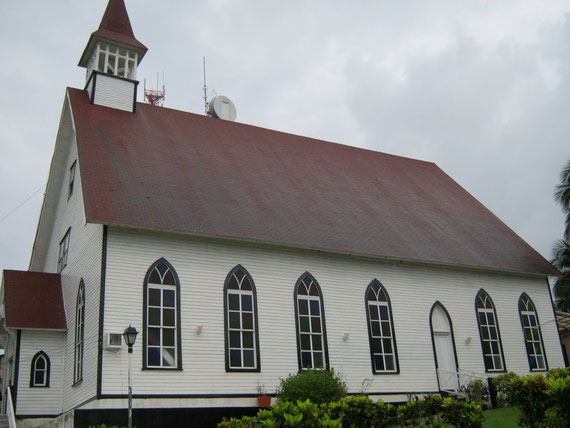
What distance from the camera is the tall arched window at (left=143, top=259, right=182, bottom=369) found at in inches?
677

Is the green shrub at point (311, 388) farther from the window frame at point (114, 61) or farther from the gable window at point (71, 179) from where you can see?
the window frame at point (114, 61)

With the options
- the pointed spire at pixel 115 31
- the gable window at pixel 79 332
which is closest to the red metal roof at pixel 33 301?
the gable window at pixel 79 332

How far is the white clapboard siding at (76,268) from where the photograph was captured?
1736 centimetres

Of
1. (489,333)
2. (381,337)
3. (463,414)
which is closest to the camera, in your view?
(463,414)

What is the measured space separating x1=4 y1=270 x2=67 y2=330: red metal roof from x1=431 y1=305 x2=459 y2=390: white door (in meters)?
12.4

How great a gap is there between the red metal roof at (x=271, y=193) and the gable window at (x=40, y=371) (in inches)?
216

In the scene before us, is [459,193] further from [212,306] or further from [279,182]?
[212,306]

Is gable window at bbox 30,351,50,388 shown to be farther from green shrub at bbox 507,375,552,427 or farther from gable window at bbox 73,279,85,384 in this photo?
green shrub at bbox 507,375,552,427

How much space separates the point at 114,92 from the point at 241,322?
10531mm

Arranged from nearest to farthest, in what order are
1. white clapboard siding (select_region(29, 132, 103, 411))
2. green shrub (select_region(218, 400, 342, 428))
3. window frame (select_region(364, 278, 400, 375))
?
1. green shrub (select_region(218, 400, 342, 428))
2. white clapboard siding (select_region(29, 132, 103, 411))
3. window frame (select_region(364, 278, 400, 375))

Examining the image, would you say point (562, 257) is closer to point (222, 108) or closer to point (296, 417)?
point (222, 108)

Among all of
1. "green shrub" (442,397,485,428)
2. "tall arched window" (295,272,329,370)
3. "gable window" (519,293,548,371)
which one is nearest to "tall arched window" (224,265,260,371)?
"tall arched window" (295,272,329,370)

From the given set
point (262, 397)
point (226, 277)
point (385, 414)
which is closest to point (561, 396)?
point (385, 414)

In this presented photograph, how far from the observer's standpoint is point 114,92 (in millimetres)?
24016
